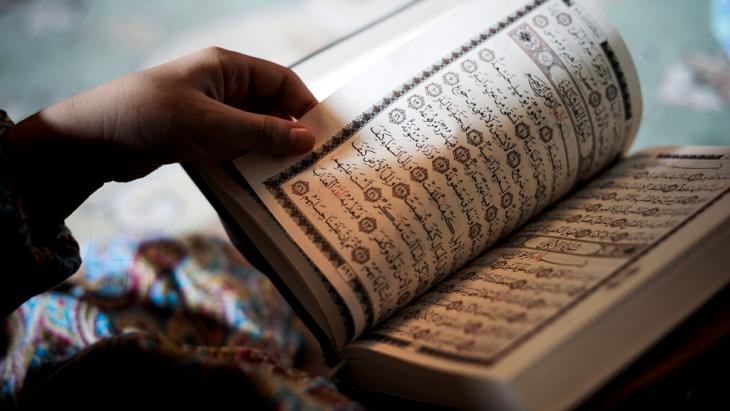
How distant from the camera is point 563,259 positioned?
0.47 metres

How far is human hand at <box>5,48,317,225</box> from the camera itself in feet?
1.59

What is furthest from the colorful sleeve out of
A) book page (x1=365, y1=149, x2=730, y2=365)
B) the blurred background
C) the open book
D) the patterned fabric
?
the blurred background

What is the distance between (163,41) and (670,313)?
1330 mm

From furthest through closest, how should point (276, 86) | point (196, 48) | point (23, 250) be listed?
1. point (196, 48)
2. point (276, 86)
3. point (23, 250)

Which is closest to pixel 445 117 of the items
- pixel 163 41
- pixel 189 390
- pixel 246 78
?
pixel 246 78

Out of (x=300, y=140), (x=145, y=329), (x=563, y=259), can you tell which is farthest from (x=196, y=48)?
(x=563, y=259)

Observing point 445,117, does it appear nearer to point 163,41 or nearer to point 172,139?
point 172,139

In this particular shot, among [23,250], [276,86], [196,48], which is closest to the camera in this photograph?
[23,250]

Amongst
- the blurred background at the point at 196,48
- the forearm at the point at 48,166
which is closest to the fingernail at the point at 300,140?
the forearm at the point at 48,166

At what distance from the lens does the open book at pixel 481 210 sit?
40cm

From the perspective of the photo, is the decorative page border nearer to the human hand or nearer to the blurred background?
the human hand

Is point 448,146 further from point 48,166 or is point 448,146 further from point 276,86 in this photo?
point 48,166

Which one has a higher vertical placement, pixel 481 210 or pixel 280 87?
pixel 280 87

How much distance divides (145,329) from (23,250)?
0.21 metres
